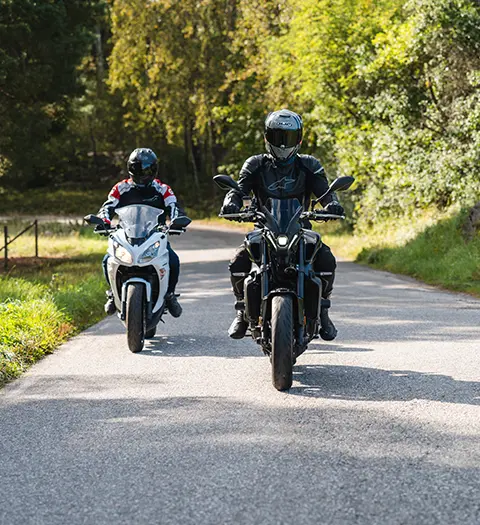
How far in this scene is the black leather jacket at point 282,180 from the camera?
7.64 m

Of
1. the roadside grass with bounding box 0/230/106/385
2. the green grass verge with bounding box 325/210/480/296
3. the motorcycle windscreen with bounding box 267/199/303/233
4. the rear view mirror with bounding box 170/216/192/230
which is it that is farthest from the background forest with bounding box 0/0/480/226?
the motorcycle windscreen with bounding box 267/199/303/233

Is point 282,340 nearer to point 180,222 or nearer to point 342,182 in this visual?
point 342,182

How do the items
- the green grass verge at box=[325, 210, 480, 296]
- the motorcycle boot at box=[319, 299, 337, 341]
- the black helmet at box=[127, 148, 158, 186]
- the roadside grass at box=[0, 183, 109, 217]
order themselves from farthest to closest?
the roadside grass at box=[0, 183, 109, 217] → the green grass verge at box=[325, 210, 480, 296] → the black helmet at box=[127, 148, 158, 186] → the motorcycle boot at box=[319, 299, 337, 341]

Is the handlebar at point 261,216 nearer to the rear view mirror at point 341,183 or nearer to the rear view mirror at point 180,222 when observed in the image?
the rear view mirror at point 341,183

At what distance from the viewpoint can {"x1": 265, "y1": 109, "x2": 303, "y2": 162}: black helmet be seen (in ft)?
24.4

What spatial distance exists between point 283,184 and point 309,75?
2256 cm

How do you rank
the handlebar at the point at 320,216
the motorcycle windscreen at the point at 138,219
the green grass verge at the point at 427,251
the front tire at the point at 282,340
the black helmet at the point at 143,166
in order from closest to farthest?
the front tire at the point at 282,340 → the handlebar at the point at 320,216 → the motorcycle windscreen at the point at 138,219 → the black helmet at the point at 143,166 → the green grass verge at the point at 427,251

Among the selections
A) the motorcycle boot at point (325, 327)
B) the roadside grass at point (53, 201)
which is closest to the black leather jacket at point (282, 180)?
the motorcycle boot at point (325, 327)

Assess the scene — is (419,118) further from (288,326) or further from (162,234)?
(288,326)

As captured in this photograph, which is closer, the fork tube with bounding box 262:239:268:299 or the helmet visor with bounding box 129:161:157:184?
the fork tube with bounding box 262:239:268:299

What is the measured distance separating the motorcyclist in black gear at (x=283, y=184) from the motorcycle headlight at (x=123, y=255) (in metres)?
1.98

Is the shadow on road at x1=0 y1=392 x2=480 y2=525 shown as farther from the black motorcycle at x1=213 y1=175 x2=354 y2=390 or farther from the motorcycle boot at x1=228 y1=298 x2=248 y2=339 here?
the motorcycle boot at x1=228 y1=298 x2=248 y2=339

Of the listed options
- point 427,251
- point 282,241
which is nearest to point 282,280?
point 282,241

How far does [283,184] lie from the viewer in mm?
7645
